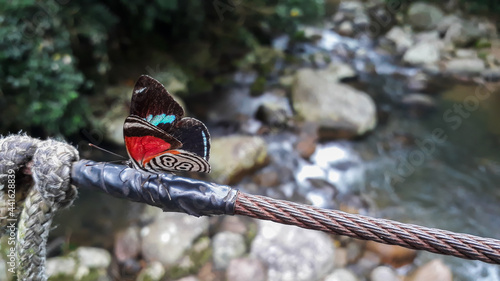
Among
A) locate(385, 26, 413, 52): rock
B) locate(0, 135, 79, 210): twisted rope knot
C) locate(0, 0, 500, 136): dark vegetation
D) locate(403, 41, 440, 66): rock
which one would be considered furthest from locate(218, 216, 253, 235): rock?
locate(385, 26, 413, 52): rock

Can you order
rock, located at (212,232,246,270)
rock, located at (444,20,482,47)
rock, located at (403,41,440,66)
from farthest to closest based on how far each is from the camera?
rock, located at (444,20,482,47)
rock, located at (403,41,440,66)
rock, located at (212,232,246,270)

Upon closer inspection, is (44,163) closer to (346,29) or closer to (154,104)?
(154,104)

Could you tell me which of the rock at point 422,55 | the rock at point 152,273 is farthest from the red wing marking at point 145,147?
the rock at point 422,55

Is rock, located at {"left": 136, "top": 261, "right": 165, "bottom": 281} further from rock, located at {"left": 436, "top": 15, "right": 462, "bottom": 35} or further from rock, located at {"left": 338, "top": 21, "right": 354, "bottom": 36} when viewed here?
rock, located at {"left": 436, "top": 15, "right": 462, "bottom": 35}

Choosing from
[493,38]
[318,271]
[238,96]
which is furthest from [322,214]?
[493,38]

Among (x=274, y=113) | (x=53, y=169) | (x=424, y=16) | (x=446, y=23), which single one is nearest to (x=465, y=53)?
(x=446, y=23)

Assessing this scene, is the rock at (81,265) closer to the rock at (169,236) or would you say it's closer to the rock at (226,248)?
the rock at (169,236)
